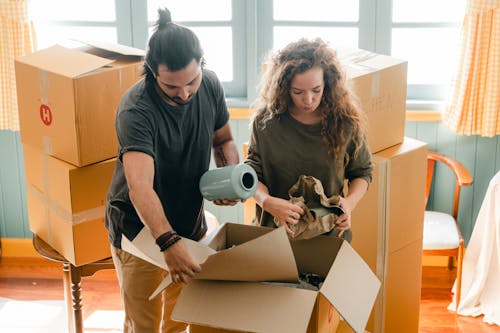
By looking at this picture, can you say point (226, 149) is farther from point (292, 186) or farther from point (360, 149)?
point (360, 149)

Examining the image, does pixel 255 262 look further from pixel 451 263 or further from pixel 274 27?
pixel 451 263

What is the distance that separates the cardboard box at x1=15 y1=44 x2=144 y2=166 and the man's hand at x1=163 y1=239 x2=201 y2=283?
2.53ft

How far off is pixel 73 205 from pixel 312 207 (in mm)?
846

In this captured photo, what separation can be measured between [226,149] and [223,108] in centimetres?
13

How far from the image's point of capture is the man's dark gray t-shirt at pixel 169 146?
1887mm

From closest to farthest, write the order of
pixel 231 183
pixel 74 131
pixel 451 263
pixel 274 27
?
pixel 231 183
pixel 74 131
pixel 274 27
pixel 451 263

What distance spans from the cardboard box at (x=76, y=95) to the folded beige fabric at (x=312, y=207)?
2.30 feet

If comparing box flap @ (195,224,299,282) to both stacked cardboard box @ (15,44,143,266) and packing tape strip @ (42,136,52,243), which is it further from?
packing tape strip @ (42,136,52,243)

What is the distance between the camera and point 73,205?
2434 mm

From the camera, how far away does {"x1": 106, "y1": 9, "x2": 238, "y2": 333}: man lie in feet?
5.90

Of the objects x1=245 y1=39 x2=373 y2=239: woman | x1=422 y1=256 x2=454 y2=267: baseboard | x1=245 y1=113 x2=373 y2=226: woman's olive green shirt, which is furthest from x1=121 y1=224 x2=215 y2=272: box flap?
x1=422 y1=256 x2=454 y2=267: baseboard

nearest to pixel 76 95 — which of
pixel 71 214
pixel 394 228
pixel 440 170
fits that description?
pixel 71 214

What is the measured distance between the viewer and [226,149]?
222 centimetres

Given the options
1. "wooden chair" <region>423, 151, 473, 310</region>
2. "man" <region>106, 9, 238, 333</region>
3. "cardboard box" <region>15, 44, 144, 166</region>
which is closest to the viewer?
"man" <region>106, 9, 238, 333</region>
